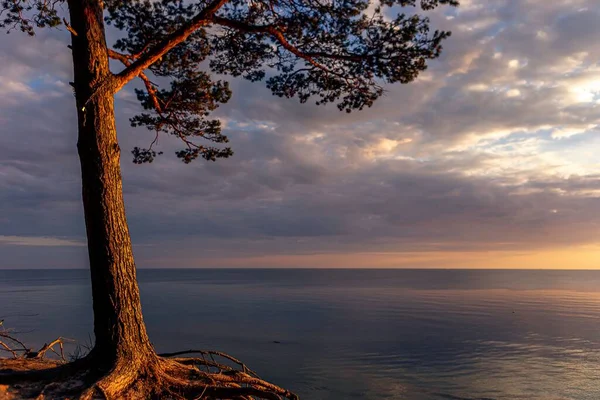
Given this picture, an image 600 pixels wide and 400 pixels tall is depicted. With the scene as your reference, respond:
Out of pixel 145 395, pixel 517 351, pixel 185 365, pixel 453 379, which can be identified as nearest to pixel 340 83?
pixel 185 365

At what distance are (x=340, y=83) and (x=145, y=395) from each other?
764 centimetres

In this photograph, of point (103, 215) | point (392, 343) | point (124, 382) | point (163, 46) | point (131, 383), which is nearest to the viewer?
point (124, 382)

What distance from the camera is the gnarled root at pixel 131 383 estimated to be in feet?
22.6

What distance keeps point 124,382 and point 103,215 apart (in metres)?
2.59

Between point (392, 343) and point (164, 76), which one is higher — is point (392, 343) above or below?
below

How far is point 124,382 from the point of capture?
23.3ft

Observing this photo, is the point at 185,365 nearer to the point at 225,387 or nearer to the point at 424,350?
the point at 225,387

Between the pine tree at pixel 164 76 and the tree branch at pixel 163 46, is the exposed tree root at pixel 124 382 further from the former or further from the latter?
the tree branch at pixel 163 46

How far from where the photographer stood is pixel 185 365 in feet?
27.8

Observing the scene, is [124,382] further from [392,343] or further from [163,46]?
[392,343]

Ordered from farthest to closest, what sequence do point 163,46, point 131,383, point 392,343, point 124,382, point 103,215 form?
point 392,343 < point 163,46 < point 103,215 < point 131,383 < point 124,382

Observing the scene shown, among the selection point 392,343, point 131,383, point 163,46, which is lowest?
point 392,343

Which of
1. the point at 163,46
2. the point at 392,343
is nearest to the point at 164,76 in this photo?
the point at 163,46

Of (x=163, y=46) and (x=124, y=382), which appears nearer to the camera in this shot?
(x=124, y=382)
